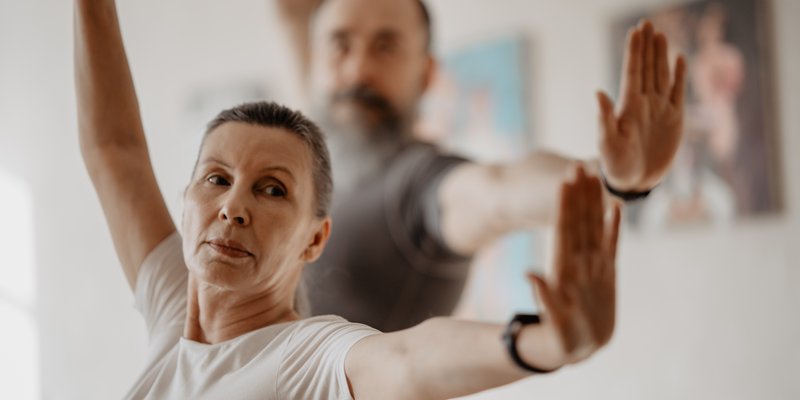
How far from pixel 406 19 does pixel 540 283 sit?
29.5 inches

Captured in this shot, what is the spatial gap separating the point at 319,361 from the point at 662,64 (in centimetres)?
26

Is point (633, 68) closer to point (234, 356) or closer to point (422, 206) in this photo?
point (234, 356)

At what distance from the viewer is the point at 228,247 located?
395mm

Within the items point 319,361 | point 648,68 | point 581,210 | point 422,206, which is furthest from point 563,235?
point 422,206

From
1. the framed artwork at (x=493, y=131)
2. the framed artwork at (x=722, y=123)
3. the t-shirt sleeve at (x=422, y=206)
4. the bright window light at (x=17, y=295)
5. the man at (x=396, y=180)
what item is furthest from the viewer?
the framed artwork at (x=493, y=131)

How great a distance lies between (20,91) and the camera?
2.25 ft

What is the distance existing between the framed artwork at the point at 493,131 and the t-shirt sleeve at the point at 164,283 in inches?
48.9

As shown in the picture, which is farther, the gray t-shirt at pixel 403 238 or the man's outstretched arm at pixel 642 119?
the gray t-shirt at pixel 403 238

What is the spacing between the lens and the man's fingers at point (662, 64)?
1.63ft

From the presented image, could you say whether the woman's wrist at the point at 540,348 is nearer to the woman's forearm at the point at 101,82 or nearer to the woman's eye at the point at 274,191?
the woman's eye at the point at 274,191

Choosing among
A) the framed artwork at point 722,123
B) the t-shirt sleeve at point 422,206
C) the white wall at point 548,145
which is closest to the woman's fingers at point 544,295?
the white wall at point 548,145

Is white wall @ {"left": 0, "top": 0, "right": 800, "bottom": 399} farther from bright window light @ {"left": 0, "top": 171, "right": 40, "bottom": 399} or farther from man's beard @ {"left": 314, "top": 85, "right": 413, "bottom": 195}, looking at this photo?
man's beard @ {"left": 314, "top": 85, "right": 413, "bottom": 195}

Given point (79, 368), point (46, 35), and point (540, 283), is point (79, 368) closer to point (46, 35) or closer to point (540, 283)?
point (46, 35)

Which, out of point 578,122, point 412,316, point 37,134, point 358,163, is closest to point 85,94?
point 37,134
